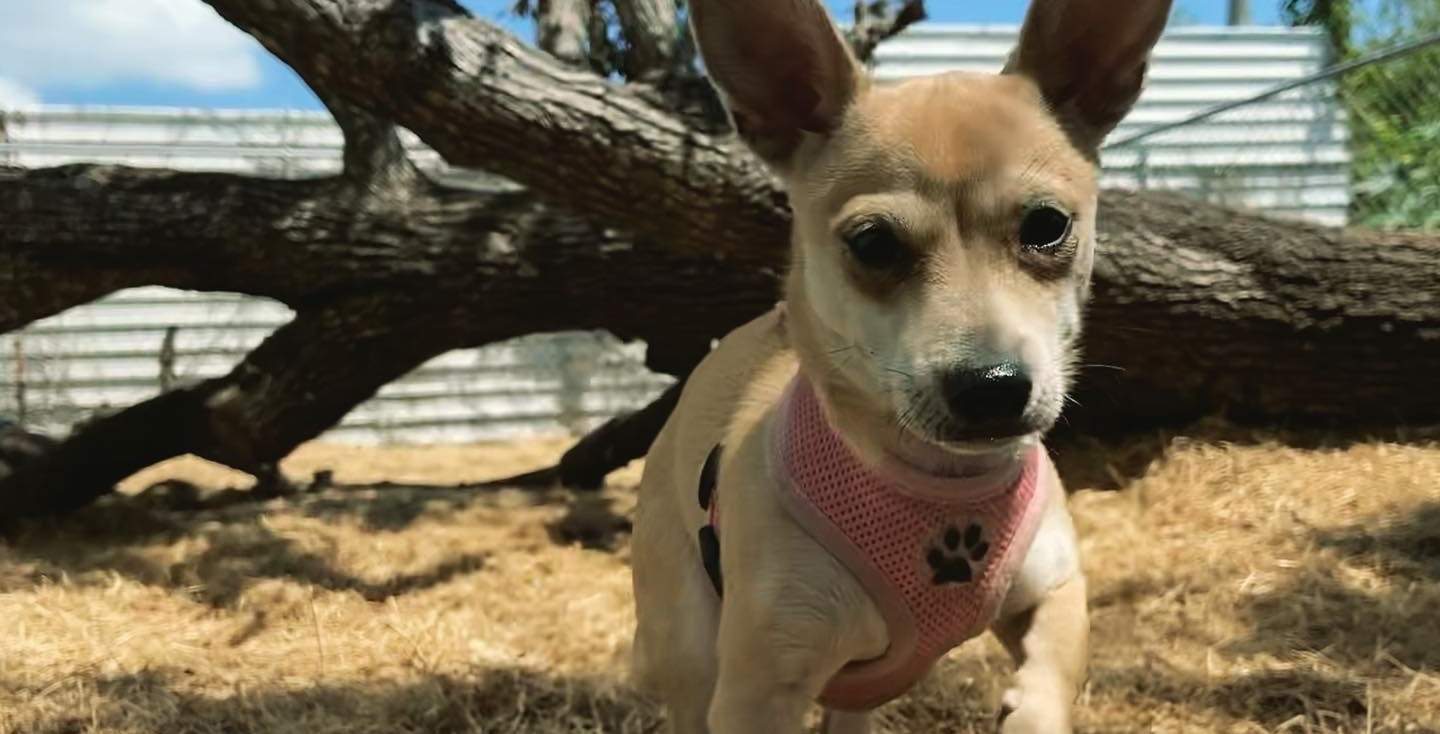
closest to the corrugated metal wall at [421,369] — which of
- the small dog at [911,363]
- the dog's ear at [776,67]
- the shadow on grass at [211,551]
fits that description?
the shadow on grass at [211,551]

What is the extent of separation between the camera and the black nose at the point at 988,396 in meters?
1.91

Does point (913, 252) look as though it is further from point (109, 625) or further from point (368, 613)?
point (109, 625)

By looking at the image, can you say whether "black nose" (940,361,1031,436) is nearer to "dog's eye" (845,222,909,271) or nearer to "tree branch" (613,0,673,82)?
"dog's eye" (845,222,909,271)

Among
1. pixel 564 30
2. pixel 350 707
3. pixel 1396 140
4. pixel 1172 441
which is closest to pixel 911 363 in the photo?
pixel 350 707

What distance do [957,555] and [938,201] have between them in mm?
650

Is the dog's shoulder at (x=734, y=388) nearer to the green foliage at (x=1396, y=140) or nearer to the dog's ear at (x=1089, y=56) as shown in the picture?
the dog's ear at (x=1089, y=56)

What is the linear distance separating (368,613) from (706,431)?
7.78 feet

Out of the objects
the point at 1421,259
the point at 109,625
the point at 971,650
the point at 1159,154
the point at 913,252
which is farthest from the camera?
the point at 1159,154

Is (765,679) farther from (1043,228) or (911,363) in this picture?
(1043,228)

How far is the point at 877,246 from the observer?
7.03 ft

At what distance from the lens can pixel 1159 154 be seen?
10.8 m

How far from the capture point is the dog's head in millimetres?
1988

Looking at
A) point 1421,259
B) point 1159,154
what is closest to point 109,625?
point 1421,259

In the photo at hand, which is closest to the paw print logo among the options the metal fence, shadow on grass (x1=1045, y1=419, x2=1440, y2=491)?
shadow on grass (x1=1045, y1=419, x2=1440, y2=491)
